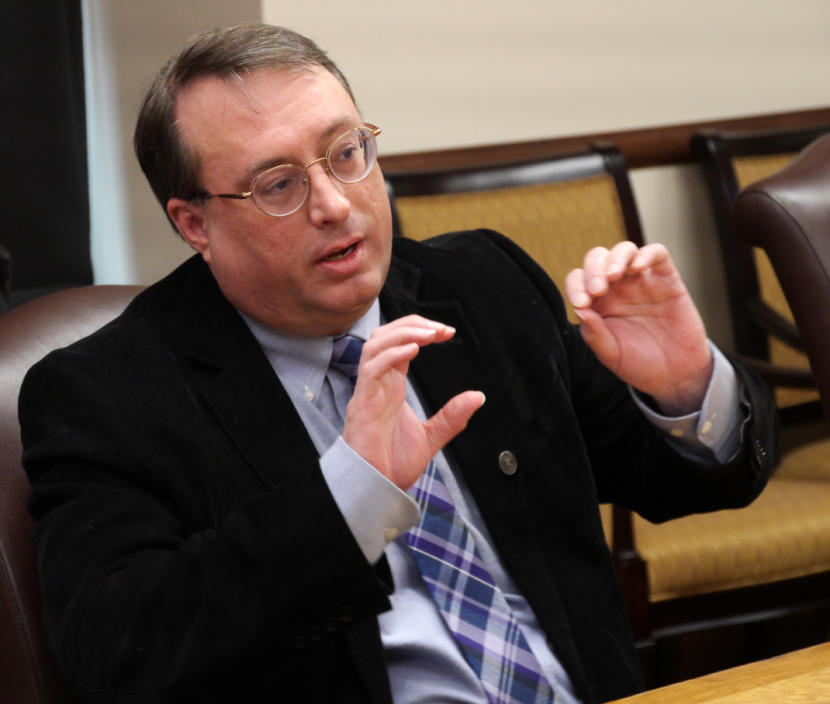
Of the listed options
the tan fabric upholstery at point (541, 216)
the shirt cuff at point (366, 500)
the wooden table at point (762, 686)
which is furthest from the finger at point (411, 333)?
the tan fabric upholstery at point (541, 216)

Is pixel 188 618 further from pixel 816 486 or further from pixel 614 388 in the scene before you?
pixel 816 486

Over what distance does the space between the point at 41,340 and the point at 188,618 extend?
0.51 metres

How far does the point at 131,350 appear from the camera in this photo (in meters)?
1.34

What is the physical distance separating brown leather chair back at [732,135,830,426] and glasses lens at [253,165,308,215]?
65cm

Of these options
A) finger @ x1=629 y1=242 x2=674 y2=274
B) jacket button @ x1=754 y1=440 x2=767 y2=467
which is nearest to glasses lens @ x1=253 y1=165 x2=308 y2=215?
finger @ x1=629 y1=242 x2=674 y2=274

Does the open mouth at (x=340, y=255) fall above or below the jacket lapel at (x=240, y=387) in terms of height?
above

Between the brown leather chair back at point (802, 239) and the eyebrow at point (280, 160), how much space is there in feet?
1.94

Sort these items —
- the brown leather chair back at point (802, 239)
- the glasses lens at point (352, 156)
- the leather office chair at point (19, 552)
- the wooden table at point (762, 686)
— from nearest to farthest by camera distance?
the wooden table at point (762, 686)
the leather office chair at point (19, 552)
the glasses lens at point (352, 156)
the brown leather chair back at point (802, 239)

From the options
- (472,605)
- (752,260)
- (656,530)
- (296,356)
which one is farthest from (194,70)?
Result: (752,260)

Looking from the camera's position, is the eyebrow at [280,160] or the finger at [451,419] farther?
the eyebrow at [280,160]

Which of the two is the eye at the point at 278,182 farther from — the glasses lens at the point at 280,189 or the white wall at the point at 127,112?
the white wall at the point at 127,112

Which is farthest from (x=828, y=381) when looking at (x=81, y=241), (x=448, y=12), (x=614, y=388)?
(x=81, y=241)

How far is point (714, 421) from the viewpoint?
141 cm

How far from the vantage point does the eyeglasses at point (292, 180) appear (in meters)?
1.33
